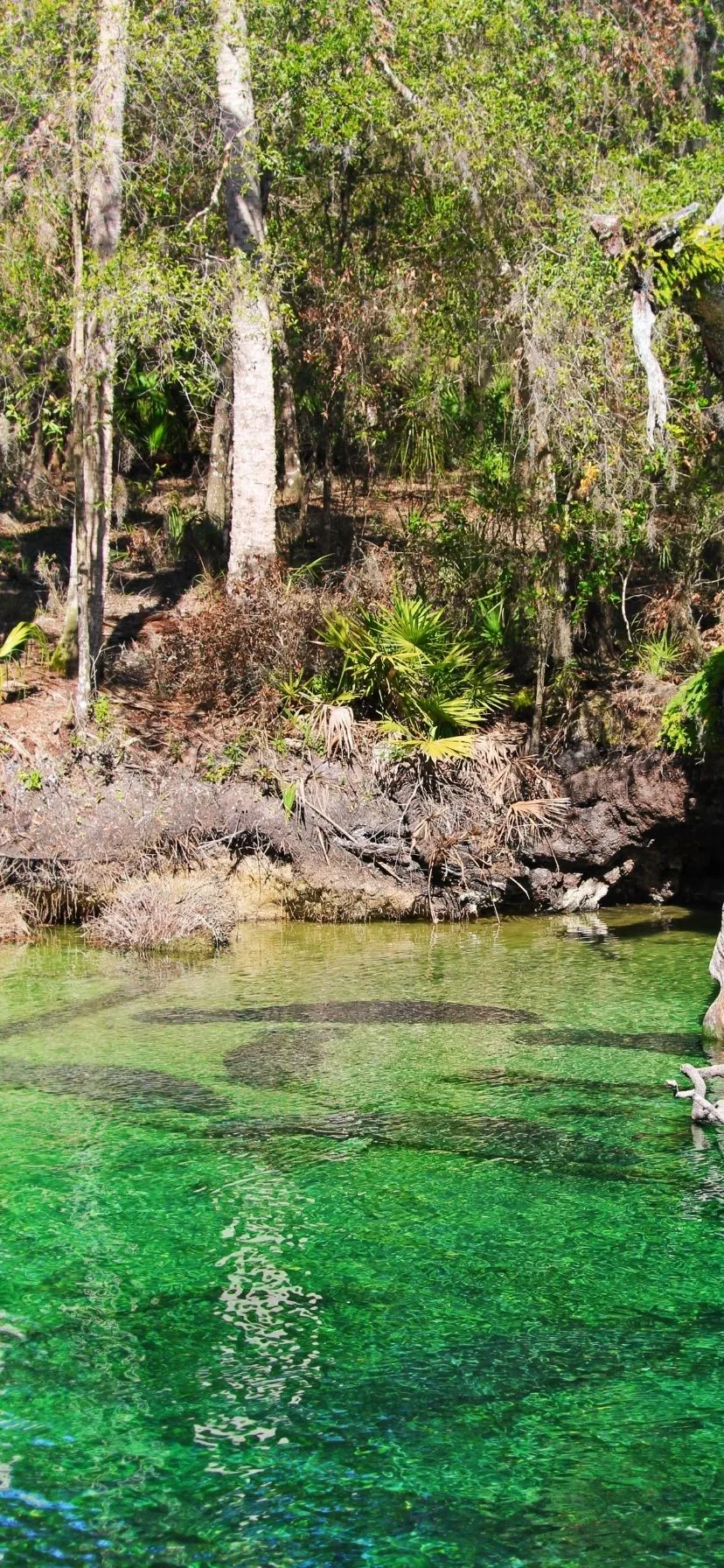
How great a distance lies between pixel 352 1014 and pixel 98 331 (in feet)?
32.1

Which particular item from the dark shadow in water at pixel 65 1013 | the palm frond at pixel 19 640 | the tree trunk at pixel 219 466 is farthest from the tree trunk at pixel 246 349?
the dark shadow in water at pixel 65 1013

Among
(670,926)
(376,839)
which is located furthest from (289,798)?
(670,926)

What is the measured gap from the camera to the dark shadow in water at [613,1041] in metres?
8.57

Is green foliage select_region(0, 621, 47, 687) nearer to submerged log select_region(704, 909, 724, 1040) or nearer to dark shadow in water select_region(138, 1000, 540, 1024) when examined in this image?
dark shadow in water select_region(138, 1000, 540, 1024)

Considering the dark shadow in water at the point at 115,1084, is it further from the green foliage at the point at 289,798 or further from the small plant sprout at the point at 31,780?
the small plant sprout at the point at 31,780

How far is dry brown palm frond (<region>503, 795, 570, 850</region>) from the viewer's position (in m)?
13.3

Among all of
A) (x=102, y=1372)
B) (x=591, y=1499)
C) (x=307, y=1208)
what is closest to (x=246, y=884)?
(x=307, y=1208)

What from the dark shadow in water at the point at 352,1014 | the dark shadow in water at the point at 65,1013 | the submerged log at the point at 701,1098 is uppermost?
the submerged log at the point at 701,1098

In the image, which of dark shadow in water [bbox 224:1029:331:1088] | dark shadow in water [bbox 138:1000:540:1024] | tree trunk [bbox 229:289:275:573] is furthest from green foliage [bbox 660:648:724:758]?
tree trunk [bbox 229:289:275:573]

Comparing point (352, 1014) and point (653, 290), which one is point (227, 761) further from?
point (653, 290)

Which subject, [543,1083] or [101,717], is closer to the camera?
[543,1083]

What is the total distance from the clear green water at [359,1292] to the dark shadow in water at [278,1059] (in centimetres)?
2

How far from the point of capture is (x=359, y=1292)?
528 cm

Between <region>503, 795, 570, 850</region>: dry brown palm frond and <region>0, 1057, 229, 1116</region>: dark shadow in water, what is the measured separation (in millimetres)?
5776
